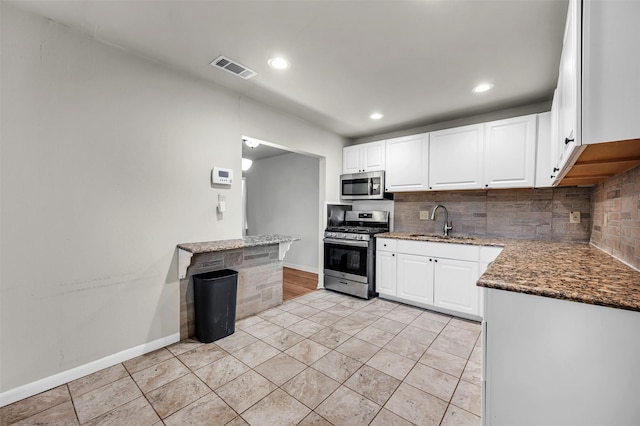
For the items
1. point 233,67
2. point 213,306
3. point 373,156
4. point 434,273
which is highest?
point 233,67

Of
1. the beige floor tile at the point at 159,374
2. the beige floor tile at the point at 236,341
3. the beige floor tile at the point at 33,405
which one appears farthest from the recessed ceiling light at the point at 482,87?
the beige floor tile at the point at 33,405

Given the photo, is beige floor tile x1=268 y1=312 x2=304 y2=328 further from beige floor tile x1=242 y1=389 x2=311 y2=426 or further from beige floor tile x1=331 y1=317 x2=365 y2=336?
beige floor tile x1=242 y1=389 x2=311 y2=426

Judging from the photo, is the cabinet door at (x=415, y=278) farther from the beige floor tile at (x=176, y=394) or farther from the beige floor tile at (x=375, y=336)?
the beige floor tile at (x=176, y=394)

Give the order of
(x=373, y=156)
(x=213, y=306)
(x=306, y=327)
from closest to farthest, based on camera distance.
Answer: (x=213, y=306) → (x=306, y=327) → (x=373, y=156)

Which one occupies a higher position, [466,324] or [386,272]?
[386,272]

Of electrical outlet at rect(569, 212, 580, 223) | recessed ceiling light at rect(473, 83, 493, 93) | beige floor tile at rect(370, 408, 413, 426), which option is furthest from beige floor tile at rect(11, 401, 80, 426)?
electrical outlet at rect(569, 212, 580, 223)

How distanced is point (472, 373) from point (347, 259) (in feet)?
6.71

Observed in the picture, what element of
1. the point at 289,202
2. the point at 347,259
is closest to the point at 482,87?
the point at 347,259

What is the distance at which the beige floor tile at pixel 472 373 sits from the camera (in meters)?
1.93

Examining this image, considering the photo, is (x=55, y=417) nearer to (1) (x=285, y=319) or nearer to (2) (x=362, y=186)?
(1) (x=285, y=319)

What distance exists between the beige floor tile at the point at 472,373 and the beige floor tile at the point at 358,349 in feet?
2.25

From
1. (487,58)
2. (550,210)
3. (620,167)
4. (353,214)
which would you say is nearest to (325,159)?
(353,214)

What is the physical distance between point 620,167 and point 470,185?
1687mm

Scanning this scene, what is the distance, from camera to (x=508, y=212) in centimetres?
325
